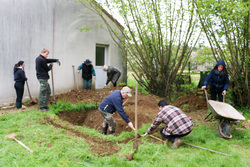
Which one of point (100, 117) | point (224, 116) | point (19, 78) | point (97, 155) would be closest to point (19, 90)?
point (19, 78)

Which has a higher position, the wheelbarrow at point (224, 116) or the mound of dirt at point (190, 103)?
the wheelbarrow at point (224, 116)

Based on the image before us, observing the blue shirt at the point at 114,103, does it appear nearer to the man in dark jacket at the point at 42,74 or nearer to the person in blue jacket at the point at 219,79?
the man in dark jacket at the point at 42,74

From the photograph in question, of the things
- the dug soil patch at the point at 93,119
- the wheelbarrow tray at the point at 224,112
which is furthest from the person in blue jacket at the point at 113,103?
the wheelbarrow tray at the point at 224,112

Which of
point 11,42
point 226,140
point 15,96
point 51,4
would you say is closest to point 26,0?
point 51,4

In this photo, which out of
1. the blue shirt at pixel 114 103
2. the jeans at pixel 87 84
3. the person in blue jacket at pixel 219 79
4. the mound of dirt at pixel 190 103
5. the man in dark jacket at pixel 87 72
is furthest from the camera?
the jeans at pixel 87 84

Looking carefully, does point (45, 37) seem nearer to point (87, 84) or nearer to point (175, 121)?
point (87, 84)

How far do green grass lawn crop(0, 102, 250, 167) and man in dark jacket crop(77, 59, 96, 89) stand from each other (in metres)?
4.36

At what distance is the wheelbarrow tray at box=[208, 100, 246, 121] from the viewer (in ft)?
14.6

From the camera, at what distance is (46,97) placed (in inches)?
257

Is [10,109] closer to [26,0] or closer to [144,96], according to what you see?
[26,0]

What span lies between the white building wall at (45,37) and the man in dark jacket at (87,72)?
407 millimetres

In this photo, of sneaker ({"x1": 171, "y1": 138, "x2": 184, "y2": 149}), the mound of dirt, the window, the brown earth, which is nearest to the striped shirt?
sneaker ({"x1": 171, "y1": 138, "x2": 184, "y2": 149})

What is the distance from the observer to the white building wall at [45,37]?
22.4ft

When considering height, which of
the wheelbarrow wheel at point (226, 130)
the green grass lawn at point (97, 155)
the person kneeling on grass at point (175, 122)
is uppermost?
the person kneeling on grass at point (175, 122)
